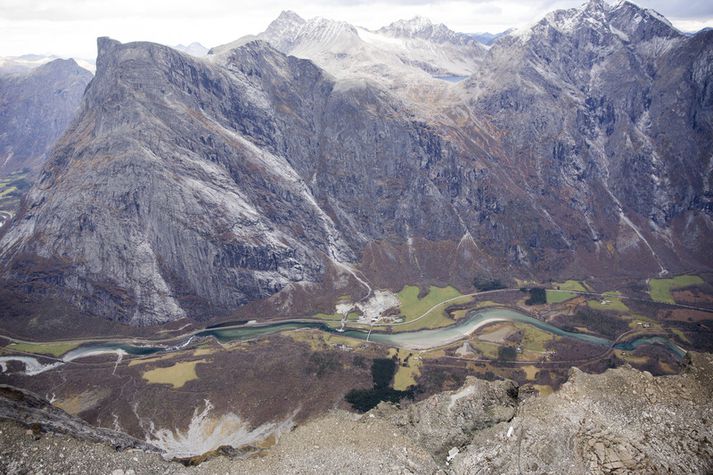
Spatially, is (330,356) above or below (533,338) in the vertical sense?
above

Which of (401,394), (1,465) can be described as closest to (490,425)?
(1,465)

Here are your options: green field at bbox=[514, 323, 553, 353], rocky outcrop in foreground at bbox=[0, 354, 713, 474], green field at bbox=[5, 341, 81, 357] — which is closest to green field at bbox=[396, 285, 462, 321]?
green field at bbox=[514, 323, 553, 353]

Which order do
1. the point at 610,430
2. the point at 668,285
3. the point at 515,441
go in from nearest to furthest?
the point at 610,430 → the point at 515,441 → the point at 668,285

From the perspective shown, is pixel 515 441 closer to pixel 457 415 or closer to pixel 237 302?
pixel 457 415

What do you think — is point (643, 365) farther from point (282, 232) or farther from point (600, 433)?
point (282, 232)

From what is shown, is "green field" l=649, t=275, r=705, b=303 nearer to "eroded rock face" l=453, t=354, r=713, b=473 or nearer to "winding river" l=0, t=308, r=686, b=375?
"winding river" l=0, t=308, r=686, b=375

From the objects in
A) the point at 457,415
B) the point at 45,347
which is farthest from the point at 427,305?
the point at 45,347

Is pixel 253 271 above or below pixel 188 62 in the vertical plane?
below
